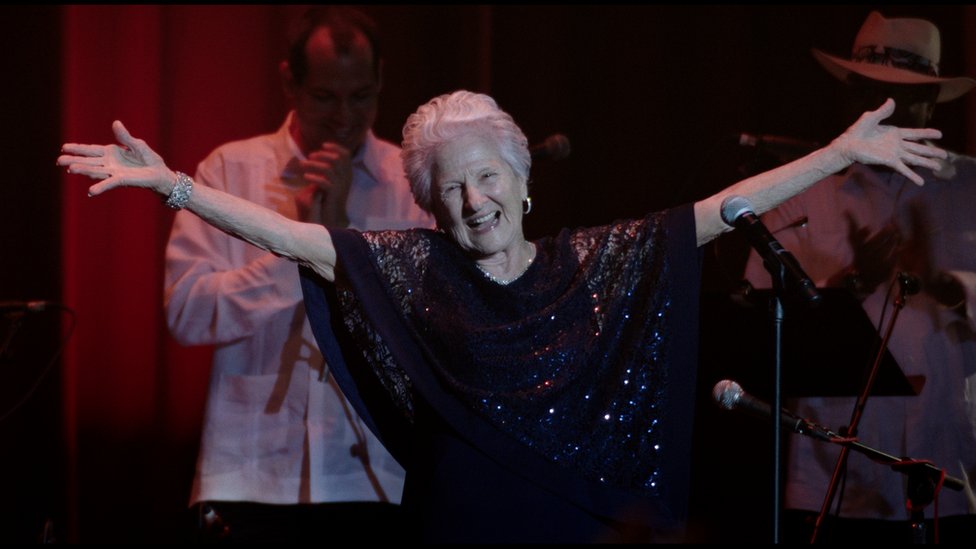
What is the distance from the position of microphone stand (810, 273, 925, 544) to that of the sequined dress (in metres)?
0.40

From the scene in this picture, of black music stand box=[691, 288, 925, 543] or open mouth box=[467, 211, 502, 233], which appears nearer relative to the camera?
open mouth box=[467, 211, 502, 233]

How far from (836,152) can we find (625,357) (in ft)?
2.30

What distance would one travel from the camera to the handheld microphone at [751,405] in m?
2.51

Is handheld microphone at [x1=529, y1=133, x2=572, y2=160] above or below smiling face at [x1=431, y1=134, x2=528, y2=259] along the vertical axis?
above

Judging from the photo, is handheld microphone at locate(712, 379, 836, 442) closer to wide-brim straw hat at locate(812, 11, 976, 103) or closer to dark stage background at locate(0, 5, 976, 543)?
wide-brim straw hat at locate(812, 11, 976, 103)

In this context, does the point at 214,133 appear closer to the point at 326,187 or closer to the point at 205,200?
the point at 326,187

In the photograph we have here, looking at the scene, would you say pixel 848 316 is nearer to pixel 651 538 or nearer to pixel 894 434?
pixel 894 434

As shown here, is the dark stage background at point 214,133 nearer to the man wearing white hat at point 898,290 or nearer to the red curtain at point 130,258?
the red curtain at point 130,258

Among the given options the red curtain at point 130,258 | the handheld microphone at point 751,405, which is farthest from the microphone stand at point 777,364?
the red curtain at point 130,258

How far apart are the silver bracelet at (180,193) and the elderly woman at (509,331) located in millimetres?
15

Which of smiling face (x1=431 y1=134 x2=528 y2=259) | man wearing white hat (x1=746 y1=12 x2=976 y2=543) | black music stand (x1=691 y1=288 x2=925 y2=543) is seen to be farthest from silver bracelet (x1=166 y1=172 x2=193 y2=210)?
man wearing white hat (x1=746 y1=12 x2=976 y2=543)

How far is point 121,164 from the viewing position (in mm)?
2424

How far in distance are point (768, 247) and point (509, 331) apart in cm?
66

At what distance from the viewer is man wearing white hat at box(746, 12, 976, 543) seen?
3.30 meters
